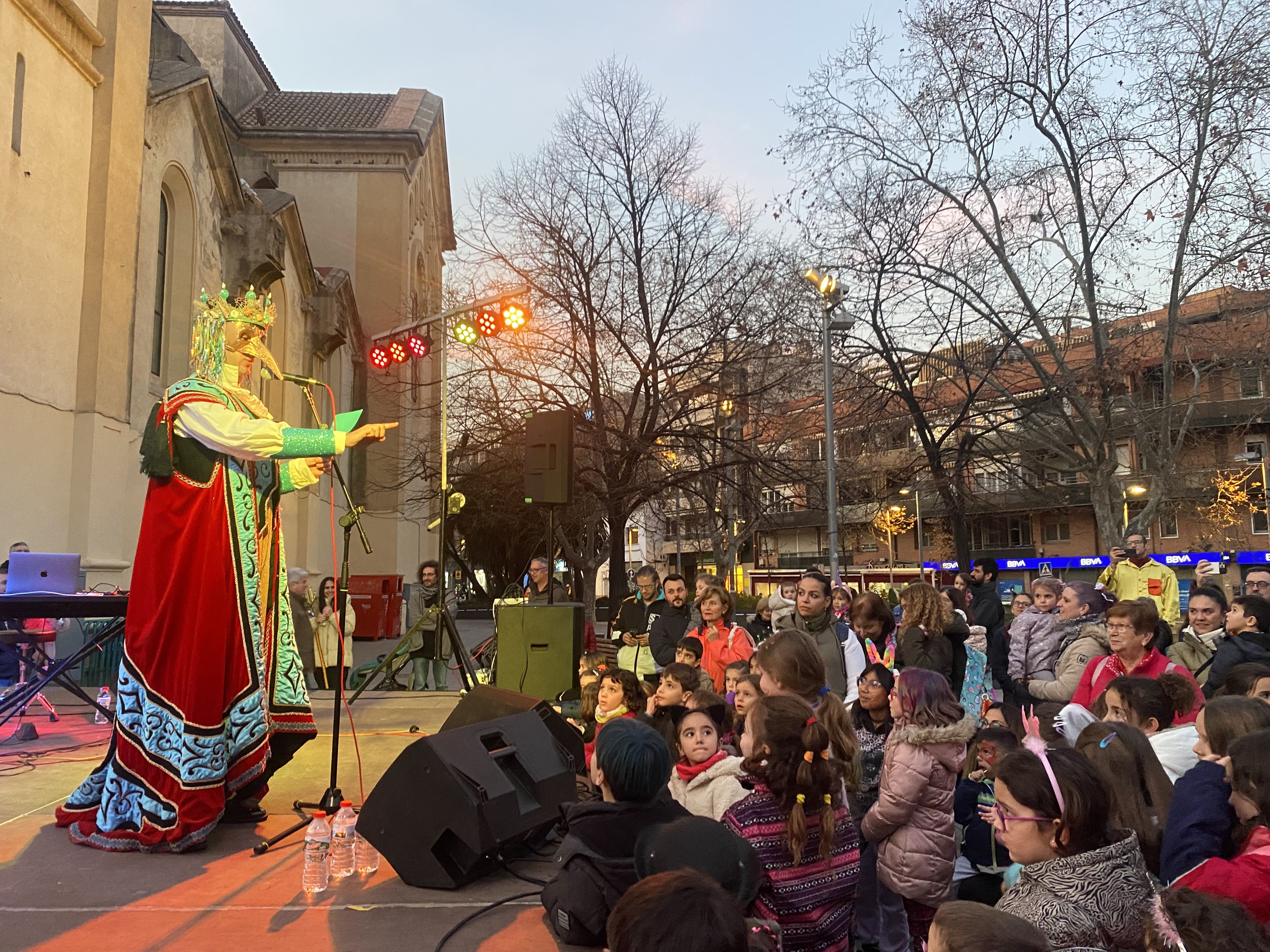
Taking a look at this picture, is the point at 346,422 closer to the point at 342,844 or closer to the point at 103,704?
the point at 342,844

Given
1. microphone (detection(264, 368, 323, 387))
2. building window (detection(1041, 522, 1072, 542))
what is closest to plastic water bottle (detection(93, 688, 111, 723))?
microphone (detection(264, 368, 323, 387))

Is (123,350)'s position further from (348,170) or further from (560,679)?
(348,170)

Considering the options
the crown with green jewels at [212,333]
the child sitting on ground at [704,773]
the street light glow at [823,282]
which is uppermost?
the street light glow at [823,282]

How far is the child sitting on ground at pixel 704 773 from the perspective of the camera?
3.62 metres

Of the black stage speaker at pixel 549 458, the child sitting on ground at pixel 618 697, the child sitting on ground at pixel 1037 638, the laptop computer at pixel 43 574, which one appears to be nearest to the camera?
the laptop computer at pixel 43 574

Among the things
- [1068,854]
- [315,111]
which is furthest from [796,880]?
[315,111]

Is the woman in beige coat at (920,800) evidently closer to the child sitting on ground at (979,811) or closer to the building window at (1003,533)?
the child sitting on ground at (979,811)

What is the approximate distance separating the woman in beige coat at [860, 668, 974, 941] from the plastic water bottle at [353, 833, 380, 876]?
7.16 feet

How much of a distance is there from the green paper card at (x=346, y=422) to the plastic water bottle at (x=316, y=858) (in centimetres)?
197

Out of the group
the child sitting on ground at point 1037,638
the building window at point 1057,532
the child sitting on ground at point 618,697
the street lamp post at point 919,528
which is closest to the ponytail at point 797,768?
the child sitting on ground at point 618,697

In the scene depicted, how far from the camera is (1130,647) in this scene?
15.5ft

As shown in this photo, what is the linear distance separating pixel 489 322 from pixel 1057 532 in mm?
40685

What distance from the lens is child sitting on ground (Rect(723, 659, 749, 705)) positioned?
507 centimetres

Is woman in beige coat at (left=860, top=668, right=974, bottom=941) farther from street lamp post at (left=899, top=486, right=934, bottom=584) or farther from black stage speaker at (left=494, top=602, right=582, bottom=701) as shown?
street lamp post at (left=899, top=486, right=934, bottom=584)
